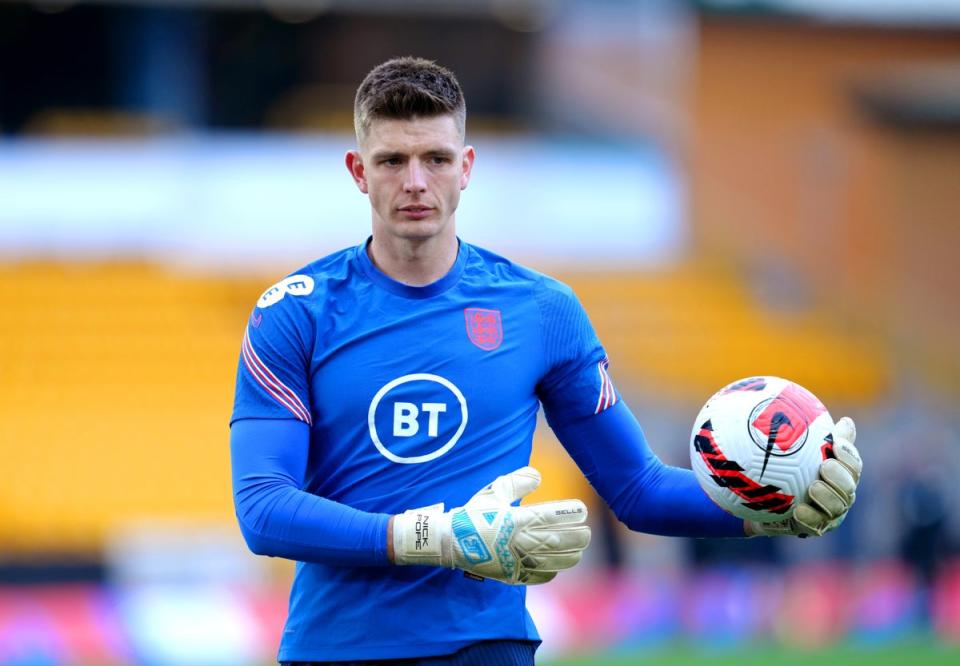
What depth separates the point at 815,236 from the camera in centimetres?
2348

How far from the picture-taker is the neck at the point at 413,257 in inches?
164

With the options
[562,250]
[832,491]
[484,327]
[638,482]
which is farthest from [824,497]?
[562,250]

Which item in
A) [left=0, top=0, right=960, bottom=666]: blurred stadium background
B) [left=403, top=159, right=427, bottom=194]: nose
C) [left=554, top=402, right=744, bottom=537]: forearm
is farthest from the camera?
[left=0, top=0, right=960, bottom=666]: blurred stadium background

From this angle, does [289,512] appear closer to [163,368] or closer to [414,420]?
[414,420]

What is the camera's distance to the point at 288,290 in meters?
4.12

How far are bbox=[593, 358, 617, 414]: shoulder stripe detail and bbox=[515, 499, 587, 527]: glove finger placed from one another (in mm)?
573

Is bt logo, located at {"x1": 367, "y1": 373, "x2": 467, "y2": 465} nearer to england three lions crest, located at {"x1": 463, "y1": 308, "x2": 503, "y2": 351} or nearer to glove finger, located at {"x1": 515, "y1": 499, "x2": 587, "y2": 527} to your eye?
england three lions crest, located at {"x1": 463, "y1": 308, "x2": 503, "y2": 351}

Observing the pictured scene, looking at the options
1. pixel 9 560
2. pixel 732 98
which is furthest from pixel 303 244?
pixel 9 560

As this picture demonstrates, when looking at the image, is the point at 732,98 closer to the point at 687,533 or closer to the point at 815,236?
the point at 815,236

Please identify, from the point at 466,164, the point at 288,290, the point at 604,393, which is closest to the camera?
the point at 288,290

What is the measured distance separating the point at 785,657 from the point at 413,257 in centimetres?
942

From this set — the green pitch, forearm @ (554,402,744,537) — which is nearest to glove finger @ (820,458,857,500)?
forearm @ (554,402,744,537)

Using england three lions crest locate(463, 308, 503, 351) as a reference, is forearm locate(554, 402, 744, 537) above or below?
below

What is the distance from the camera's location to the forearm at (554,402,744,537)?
4332 millimetres
